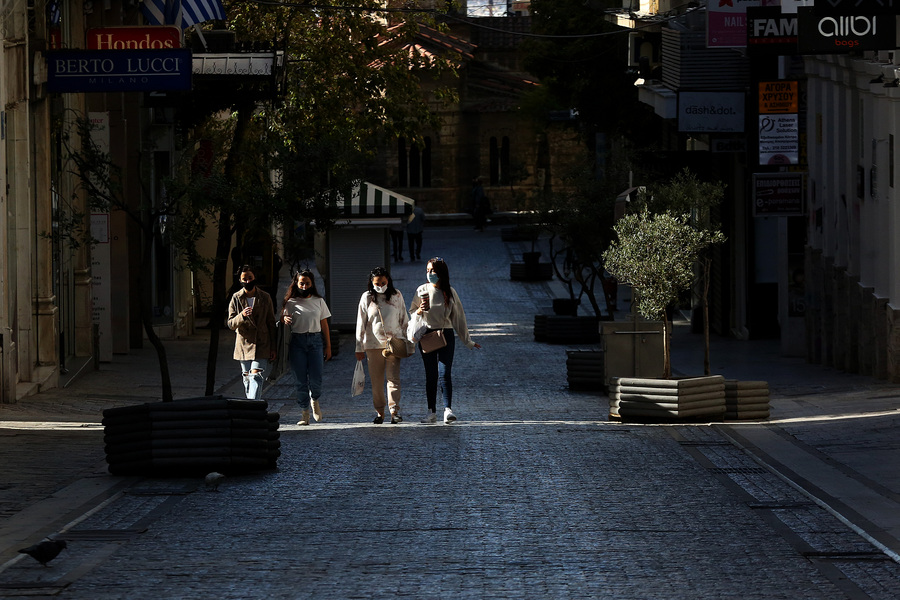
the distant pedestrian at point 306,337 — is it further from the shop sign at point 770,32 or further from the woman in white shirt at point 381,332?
the shop sign at point 770,32

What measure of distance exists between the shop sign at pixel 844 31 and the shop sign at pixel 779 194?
7.78 meters

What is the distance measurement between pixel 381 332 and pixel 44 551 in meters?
7.97

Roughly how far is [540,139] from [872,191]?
6118cm

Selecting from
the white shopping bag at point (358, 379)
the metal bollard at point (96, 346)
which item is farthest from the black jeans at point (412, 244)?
the white shopping bag at point (358, 379)

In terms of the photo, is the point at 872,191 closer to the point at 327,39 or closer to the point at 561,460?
the point at 561,460

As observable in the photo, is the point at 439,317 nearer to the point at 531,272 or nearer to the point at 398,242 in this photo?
the point at 531,272

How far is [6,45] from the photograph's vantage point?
700 inches

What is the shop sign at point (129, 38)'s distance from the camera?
752 inches

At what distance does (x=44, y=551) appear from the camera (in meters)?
8.47

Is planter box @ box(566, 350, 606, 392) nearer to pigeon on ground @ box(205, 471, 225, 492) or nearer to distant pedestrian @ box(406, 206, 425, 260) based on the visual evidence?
pigeon on ground @ box(205, 471, 225, 492)

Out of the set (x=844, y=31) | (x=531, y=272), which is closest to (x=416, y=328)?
(x=844, y=31)

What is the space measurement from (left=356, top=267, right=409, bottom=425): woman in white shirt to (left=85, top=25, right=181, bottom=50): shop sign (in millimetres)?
4810

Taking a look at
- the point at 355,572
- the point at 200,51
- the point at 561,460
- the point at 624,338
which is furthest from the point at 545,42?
the point at 355,572

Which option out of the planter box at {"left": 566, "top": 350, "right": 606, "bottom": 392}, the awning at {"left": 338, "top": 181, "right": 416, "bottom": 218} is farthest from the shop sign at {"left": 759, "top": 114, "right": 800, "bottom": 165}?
the awning at {"left": 338, "top": 181, "right": 416, "bottom": 218}
